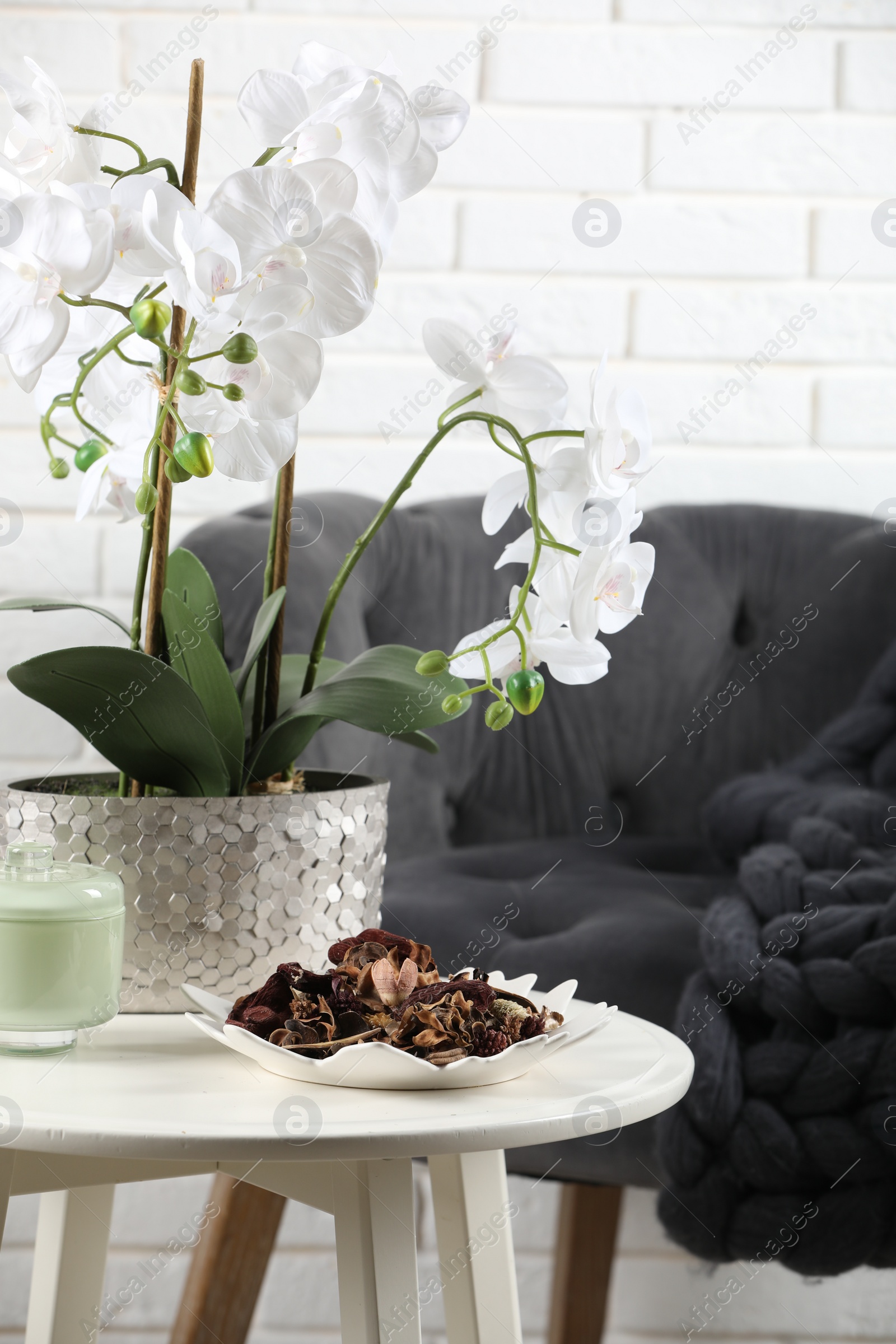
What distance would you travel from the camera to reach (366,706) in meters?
0.65

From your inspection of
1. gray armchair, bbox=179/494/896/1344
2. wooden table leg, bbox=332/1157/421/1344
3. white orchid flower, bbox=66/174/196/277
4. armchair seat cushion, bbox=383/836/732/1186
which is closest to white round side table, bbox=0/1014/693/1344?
wooden table leg, bbox=332/1157/421/1344

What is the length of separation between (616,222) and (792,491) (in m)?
0.39

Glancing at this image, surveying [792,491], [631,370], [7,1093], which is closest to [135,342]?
[7,1093]

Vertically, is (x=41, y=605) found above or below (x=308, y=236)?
below

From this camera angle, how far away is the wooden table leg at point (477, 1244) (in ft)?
1.92

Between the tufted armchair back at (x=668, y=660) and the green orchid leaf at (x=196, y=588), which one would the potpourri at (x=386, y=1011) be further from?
the tufted armchair back at (x=668, y=660)

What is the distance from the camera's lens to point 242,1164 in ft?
1.85

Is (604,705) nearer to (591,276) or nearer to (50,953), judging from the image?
(591,276)

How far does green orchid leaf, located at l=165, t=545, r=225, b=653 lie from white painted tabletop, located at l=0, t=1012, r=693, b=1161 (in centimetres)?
23

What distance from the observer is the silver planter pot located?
623 millimetres

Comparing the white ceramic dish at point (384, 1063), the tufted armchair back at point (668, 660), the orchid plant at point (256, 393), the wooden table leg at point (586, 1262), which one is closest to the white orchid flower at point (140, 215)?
the orchid plant at point (256, 393)

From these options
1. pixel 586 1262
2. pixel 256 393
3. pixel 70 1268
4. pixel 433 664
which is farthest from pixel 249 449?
pixel 586 1262

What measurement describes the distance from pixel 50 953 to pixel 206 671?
0.53ft

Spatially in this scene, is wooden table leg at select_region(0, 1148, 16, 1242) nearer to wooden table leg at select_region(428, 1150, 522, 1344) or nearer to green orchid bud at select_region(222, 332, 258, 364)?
wooden table leg at select_region(428, 1150, 522, 1344)
